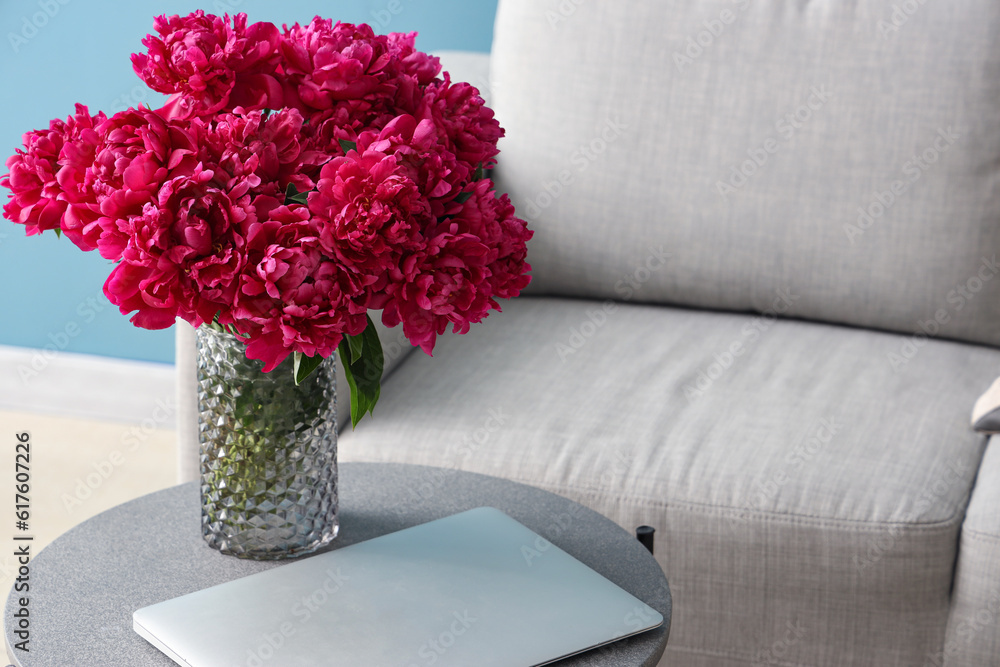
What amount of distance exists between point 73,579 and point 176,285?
0.32m

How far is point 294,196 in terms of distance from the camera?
0.76m

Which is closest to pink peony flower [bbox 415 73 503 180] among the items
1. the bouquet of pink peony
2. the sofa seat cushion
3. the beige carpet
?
the bouquet of pink peony

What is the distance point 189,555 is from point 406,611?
23 centimetres

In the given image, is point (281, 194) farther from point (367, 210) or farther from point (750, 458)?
point (750, 458)

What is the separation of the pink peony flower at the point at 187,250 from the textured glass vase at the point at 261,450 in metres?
0.12

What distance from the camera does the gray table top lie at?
2.55ft

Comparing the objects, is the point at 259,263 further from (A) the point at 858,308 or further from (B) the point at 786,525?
(A) the point at 858,308

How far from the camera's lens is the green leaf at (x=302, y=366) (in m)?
0.78

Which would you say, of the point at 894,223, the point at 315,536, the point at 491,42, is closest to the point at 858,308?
the point at 894,223

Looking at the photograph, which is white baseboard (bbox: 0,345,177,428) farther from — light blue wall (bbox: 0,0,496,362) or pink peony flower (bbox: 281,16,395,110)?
pink peony flower (bbox: 281,16,395,110)

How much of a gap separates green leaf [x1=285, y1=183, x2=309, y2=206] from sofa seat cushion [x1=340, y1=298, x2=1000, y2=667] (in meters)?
0.58

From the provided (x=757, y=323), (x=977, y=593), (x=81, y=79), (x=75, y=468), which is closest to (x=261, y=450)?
(x=977, y=593)

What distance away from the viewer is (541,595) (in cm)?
82

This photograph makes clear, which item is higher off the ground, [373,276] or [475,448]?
[373,276]
